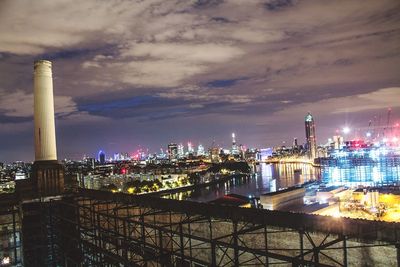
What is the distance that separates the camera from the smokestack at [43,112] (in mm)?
4980

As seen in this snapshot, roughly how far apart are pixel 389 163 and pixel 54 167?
3079 cm

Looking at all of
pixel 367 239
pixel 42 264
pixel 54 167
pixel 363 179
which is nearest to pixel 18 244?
pixel 42 264

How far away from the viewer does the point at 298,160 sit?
260 ft

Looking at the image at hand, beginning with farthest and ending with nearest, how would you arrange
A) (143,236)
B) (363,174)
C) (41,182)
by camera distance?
1. (363,174)
2. (41,182)
3. (143,236)

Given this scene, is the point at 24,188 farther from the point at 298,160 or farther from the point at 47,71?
the point at 298,160

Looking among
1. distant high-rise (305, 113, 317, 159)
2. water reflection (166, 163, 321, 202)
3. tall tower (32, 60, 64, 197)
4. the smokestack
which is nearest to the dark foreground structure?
tall tower (32, 60, 64, 197)

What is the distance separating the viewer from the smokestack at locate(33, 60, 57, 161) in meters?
4.98

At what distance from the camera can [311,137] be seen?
281 feet

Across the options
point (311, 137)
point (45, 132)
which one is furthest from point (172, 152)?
point (45, 132)

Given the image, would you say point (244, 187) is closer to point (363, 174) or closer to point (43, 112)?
point (363, 174)

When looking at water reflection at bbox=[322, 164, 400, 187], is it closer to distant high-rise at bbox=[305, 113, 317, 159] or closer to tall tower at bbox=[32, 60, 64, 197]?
tall tower at bbox=[32, 60, 64, 197]

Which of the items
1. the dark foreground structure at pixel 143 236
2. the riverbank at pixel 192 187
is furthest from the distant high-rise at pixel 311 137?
the dark foreground structure at pixel 143 236

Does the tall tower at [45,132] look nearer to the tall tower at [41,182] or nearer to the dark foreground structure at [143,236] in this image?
the tall tower at [41,182]

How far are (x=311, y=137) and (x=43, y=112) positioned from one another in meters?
86.1
